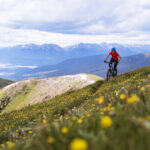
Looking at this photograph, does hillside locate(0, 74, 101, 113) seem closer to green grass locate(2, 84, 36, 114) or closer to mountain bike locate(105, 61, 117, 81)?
green grass locate(2, 84, 36, 114)

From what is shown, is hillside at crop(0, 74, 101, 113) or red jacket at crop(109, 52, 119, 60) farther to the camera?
hillside at crop(0, 74, 101, 113)

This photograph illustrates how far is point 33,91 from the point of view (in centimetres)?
8112

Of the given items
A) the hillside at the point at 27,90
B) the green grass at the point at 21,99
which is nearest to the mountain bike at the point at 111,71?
the hillside at the point at 27,90

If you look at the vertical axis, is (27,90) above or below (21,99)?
above

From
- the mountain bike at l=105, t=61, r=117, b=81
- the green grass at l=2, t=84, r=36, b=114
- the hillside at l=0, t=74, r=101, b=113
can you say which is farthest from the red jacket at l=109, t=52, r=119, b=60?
the green grass at l=2, t=84, r=36, b=114

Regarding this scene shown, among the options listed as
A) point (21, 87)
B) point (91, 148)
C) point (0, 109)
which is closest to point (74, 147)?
point (91, 148)

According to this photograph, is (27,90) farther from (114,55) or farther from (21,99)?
(114,55)

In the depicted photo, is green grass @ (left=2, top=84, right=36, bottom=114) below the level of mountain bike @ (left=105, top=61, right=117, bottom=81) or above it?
below

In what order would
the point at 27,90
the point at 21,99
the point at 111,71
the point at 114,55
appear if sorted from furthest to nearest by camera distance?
the point at 27,90 → the point at 21,99 → the point at 111,71 → the point at 114,55

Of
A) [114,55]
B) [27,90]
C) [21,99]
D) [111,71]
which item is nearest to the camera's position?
[114,55]

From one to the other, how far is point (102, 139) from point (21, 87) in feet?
292

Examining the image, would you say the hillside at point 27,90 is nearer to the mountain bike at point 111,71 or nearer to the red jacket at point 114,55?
the mountain bike at point 111,71

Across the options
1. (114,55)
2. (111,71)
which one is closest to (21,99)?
(111,71)

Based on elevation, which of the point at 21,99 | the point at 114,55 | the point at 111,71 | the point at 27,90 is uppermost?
the point at 114,55
